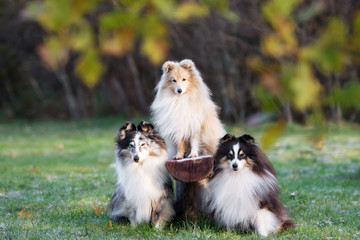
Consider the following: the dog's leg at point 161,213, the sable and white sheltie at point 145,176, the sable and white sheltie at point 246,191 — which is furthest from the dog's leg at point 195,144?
the dog's leg at point 161,213

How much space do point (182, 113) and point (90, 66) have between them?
12.4 ft

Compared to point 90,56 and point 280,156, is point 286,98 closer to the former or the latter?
point 90,56

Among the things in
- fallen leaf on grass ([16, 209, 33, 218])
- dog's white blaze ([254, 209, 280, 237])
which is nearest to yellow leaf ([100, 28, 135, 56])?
dog's white blaze ([254, 209, 280, 237])

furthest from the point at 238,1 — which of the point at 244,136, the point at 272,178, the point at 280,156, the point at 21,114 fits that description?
the point at 21,114

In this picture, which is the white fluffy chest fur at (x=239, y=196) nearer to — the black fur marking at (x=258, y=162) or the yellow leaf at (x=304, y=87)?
the black fur marking at (x=258, y=162)

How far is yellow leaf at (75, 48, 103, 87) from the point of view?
4.55 feet

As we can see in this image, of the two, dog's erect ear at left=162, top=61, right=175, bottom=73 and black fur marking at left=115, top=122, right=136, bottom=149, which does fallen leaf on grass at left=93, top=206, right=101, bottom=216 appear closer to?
black fur marking at left=115, top=122, right=136, bottom=149

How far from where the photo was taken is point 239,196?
500cm

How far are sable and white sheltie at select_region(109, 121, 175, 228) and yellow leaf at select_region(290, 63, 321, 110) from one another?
12.8 feet

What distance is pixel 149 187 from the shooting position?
5191 mm

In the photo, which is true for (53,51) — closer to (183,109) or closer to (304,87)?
(304,87)

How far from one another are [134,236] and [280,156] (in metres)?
7.18

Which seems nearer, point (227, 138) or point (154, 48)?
point (154, 48)

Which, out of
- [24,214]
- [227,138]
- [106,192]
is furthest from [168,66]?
[106,192]
